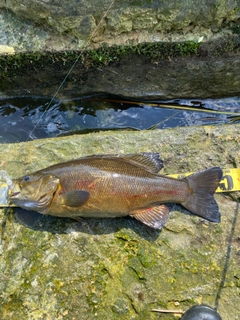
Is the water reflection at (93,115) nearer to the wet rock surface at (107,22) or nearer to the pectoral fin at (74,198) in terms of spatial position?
the wet rock surface at (107,22)

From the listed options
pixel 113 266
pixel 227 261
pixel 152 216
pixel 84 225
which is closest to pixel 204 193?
pixel 152 216

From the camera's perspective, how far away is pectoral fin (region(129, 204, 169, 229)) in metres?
3.91

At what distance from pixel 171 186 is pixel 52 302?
6.24ft

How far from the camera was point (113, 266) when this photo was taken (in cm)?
389

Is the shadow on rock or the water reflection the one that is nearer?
the shadow on rock

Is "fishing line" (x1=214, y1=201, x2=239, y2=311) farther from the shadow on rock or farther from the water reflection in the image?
the water reflection

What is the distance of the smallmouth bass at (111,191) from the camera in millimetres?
3717

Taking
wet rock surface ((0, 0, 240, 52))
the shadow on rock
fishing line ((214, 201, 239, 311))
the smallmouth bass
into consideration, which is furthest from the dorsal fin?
wet rock surface ((0, 0, 240, 52))

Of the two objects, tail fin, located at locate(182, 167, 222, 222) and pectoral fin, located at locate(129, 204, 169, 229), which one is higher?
tail fin, located at locate(182, 167, 222, 222)

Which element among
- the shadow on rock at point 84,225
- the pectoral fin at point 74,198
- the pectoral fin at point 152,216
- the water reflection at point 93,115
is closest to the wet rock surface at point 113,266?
the shadow on rock at point 84,225

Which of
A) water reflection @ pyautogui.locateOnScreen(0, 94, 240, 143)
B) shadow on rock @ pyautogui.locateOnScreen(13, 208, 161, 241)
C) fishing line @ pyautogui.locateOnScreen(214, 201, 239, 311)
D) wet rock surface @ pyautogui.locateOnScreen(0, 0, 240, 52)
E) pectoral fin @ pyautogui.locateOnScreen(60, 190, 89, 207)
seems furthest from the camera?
water reflection @ pyautogui.locateOnScreen(0, 94, 240, 143)

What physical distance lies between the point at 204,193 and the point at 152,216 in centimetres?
68

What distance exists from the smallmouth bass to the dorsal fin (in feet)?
0.14

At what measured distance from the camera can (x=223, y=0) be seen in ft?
16.6
